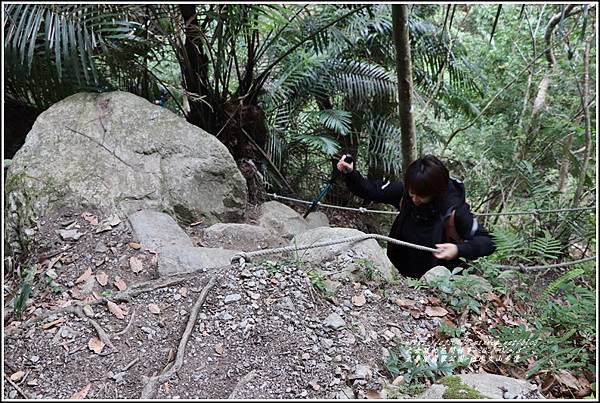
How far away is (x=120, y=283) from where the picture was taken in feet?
7.38

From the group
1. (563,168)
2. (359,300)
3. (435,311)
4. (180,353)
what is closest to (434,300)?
(435,311)

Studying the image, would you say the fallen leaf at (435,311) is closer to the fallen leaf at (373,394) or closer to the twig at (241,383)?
the fallen leaf at (373,394)

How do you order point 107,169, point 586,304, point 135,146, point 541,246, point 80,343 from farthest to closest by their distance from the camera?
point 135,146 → point 107,169 → point 541,246 → point 586,304 → point 80,343

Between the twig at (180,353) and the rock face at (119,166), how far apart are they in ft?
3.22

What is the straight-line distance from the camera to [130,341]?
6.26 ft

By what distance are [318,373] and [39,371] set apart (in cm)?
109

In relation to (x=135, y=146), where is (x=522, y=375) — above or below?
below

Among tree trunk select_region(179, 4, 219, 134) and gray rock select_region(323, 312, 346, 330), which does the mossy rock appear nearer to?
gray rock select_region(323, 312, 346, 330)

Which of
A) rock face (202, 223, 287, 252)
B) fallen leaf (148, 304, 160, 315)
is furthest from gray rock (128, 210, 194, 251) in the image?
fallen leaf (148, 304, 160, 315)

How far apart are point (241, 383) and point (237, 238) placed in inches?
58.5

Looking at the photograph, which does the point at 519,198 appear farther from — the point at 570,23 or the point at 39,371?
the point at 39,371

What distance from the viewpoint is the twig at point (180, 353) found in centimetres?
167

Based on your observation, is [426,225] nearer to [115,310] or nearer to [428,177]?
[428,177]

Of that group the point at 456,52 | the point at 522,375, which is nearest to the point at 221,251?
the point at 522,375
